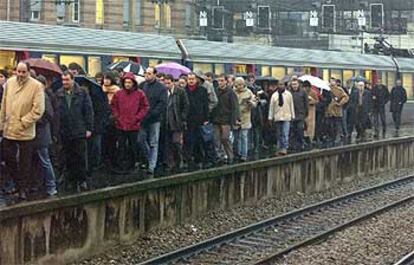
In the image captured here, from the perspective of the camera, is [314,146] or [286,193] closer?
[286,193]

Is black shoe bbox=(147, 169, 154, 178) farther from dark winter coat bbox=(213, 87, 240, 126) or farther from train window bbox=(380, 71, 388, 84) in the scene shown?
train window bbox=(380, 71, 388, 84)

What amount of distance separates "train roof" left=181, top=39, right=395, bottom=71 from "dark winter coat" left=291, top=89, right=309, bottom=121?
24.8 feet

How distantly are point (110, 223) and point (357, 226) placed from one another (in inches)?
185

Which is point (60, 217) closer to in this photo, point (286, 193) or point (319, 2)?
point (286, 193)

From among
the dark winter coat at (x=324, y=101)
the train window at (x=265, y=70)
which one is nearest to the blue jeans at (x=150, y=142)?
the dark winter coat at (x=324, y=101)

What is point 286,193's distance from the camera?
19688 mm

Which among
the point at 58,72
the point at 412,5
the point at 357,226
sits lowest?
the point at 357,226

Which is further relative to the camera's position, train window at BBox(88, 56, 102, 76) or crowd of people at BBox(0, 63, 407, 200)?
train window at BBox(88, 56, 102, 76)

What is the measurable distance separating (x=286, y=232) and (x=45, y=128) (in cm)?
462

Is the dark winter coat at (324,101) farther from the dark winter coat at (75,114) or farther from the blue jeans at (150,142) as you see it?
the dark winter coat at (75,114)

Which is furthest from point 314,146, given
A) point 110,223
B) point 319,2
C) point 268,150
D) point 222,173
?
point 319,2

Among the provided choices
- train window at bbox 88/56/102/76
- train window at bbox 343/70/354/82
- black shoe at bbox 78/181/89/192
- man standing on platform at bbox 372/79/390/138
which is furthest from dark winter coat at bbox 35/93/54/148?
train window at bbox 343/70/354/82

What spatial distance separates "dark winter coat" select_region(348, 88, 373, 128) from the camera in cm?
2623

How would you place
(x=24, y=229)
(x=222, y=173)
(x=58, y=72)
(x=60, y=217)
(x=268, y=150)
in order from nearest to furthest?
(x=24, y=229)
(x=60, y=217)
(x=58, y=72)
(x=222, y=173)
(x=268, y=150)
